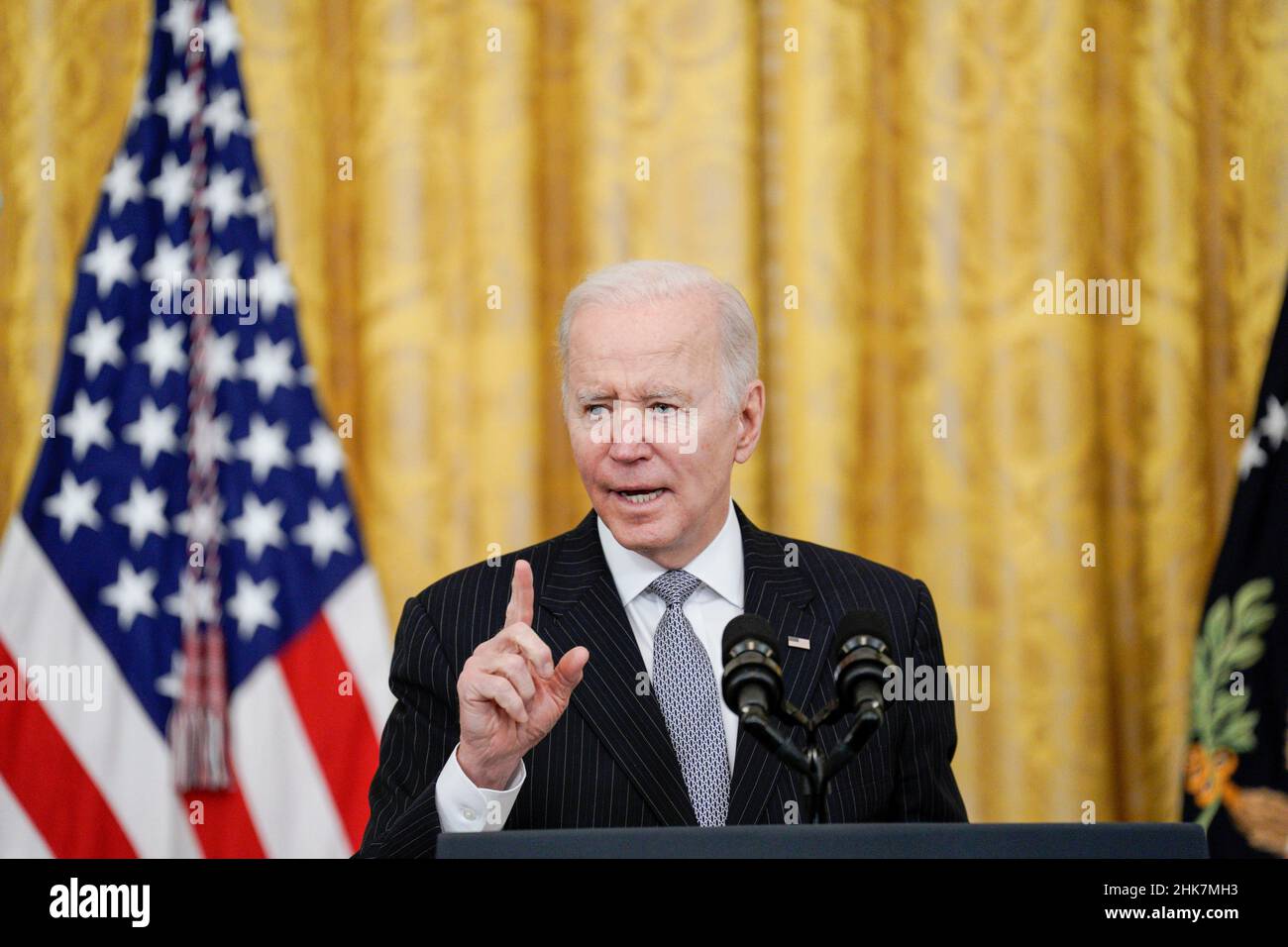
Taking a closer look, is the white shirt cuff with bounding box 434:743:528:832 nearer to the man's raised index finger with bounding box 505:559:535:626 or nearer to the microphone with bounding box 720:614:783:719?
the man's raised index finger with bounding box 505:559:535:626

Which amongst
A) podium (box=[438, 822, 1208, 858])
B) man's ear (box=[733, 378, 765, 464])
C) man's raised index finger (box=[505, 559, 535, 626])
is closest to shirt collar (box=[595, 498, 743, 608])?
man's ear (box=[733, 378, 765, 464])

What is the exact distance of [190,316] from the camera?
3.42 metres

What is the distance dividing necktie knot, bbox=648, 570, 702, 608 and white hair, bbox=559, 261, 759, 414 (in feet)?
0.98

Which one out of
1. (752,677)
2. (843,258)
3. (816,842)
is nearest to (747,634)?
(752,677)

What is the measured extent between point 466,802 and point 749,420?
91 centimetres

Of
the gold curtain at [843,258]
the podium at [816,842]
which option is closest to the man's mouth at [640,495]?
the podium at [816,842]

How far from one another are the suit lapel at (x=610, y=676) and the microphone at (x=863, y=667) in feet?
2.23

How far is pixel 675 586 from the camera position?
2.31 metres

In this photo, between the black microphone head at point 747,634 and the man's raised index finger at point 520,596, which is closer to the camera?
the black microphone head at point 747,634

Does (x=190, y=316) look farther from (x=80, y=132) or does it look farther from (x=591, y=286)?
(x=591, y=286)

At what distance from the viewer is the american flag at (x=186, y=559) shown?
131 inches

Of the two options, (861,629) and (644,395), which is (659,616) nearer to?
(644,395)

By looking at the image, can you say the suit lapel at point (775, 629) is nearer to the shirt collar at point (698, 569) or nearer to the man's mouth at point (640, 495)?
the shirt collar at point (698, 569)

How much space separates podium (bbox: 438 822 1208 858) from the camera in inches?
49.9
